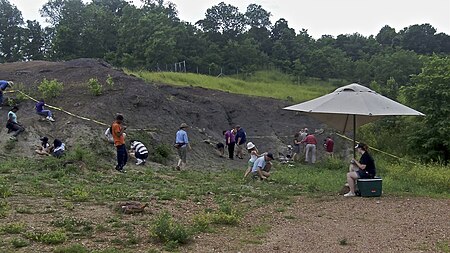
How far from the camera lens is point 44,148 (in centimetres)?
1720

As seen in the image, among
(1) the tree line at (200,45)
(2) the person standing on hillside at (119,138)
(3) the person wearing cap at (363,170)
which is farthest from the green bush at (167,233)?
(1) the tree line at (200,45)

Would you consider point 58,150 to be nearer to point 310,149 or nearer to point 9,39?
point 310,149

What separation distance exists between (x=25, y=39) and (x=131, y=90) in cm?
3314

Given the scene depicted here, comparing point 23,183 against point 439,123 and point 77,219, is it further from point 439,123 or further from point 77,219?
point 439,123

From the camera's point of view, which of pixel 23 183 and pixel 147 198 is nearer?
pixel 147 198

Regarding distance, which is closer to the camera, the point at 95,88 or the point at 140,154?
the point at 140,154

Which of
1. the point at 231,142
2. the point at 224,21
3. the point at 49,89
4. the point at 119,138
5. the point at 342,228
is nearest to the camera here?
the point at 342,228

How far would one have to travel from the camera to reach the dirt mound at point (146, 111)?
20.1m

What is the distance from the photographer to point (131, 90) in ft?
83.2

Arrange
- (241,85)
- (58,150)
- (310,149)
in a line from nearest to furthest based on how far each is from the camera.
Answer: (58,150), (310,149), (241,85)

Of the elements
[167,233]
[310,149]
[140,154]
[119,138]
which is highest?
[119,138]

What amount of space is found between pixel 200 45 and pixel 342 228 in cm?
4467

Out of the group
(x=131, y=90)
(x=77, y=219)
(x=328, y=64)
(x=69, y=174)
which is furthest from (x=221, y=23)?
Answer: (x=77, y=219)

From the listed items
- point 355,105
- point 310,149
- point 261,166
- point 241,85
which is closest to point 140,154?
point 261,166
